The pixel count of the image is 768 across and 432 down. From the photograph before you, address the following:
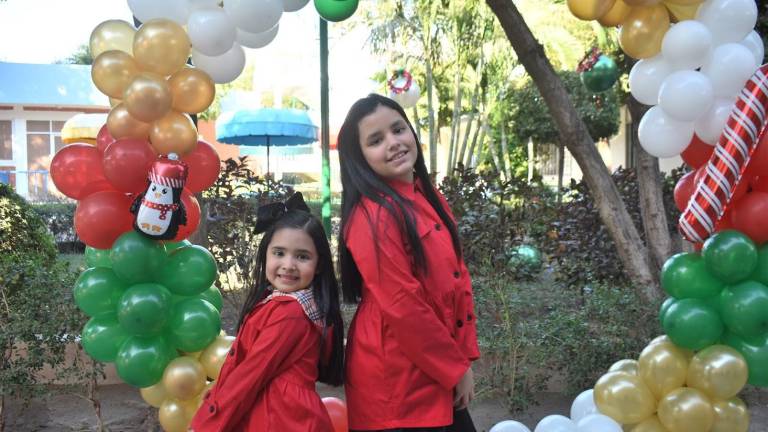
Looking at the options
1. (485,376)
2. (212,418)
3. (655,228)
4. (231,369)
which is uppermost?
(655,228)

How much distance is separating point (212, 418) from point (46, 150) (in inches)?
872

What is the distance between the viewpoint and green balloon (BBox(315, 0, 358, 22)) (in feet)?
11.2

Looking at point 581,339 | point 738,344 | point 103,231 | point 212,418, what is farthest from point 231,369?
point 581,339

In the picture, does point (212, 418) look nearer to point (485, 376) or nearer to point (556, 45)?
point (485, 376)

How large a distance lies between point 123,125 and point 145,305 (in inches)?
25.8

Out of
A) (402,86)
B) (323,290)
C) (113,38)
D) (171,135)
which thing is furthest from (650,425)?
(402,86)

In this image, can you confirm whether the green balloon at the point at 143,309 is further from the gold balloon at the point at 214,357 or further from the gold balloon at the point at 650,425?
the gold balloon at the point at 650,425

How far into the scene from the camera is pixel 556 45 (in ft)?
51.8

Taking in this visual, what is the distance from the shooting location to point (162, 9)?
8.95ft

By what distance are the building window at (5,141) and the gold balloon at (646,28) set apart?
2234cm

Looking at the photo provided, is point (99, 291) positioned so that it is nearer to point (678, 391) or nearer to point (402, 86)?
point (678, 391)

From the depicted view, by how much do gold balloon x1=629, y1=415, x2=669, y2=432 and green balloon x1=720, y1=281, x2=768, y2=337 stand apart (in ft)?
1.49

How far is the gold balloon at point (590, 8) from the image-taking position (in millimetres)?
2596

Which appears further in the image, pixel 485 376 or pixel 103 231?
pixel 485 376
